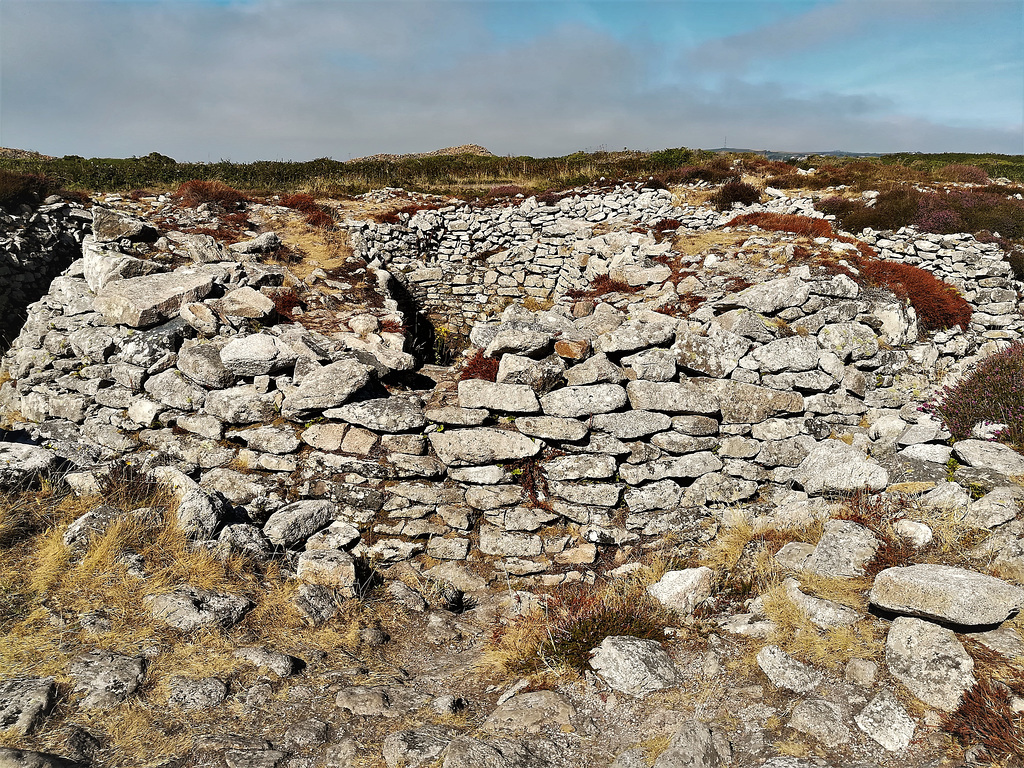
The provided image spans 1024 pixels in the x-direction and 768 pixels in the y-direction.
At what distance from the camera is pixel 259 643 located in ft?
17.1

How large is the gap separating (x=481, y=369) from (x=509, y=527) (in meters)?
2.44

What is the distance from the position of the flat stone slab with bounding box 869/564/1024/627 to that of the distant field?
19888 mm

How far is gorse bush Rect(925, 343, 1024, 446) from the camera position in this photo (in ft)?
20.8

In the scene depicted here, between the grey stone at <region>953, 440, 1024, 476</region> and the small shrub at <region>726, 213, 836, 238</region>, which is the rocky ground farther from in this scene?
the small shrub at <region>726, 213, 836, 238</region>

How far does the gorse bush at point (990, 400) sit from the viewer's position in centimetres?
633

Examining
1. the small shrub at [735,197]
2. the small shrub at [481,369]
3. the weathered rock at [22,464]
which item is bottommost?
the weathered rock at [22,464]

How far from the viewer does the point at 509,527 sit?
7.20 meters

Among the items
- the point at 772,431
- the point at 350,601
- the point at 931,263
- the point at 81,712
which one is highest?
the point at 931,263

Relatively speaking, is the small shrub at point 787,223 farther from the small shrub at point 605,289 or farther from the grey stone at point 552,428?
the grey stone at point 552,428

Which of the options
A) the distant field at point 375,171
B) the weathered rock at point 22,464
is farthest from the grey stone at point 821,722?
the distant field at point 375,171

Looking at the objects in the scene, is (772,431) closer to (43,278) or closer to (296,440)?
(296,440)

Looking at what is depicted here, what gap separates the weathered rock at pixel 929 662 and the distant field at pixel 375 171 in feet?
66.8

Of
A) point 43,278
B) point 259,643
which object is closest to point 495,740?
point 259,643

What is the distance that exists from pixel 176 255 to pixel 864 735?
13.2m
